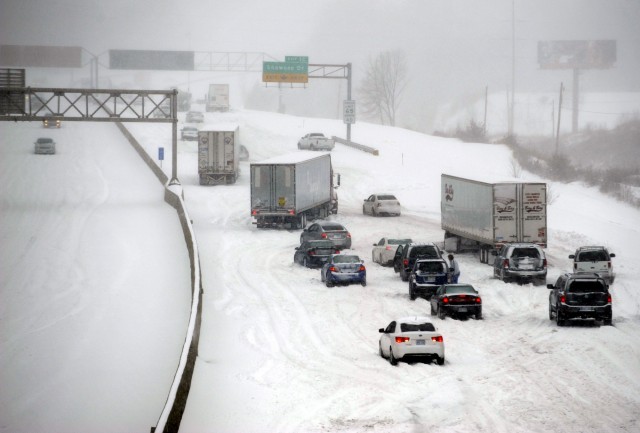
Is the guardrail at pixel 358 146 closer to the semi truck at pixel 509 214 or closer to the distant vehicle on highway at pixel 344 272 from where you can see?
the semi truck at pixel 509 214

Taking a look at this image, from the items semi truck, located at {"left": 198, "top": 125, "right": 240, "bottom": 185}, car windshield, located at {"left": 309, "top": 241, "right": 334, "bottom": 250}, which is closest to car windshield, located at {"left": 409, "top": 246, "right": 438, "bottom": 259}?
car windshield, located at {"left": 309, "top": 241, "right": 334, "bottom": 250}

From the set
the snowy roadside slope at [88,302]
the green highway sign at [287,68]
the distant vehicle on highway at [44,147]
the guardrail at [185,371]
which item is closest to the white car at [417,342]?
the guardrail at [185,371]

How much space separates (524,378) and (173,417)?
854cm

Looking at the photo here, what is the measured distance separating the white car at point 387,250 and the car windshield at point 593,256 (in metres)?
8.30

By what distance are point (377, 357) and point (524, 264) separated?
12.8 meters

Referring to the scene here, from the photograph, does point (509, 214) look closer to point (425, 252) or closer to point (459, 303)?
point (425, 252)

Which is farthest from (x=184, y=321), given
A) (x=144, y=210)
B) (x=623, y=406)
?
(x=144, y=210)

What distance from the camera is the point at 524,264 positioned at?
1396 inches

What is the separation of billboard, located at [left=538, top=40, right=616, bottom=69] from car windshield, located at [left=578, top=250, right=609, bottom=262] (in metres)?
132

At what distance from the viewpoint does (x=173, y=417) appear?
16.9 metres

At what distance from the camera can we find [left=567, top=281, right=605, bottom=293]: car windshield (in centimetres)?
2712

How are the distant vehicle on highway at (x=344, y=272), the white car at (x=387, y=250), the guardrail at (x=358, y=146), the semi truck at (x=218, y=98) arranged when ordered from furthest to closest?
the semi truck at (x=218, y=98) → the guardrail at (x=358, y=146) → the white car at (x=387, y=250) → the distant vehicle on highway at (x=344, y=272)

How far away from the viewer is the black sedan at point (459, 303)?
94.7 feet

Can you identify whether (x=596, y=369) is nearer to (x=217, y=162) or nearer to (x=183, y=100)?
(x=217, y=162)
